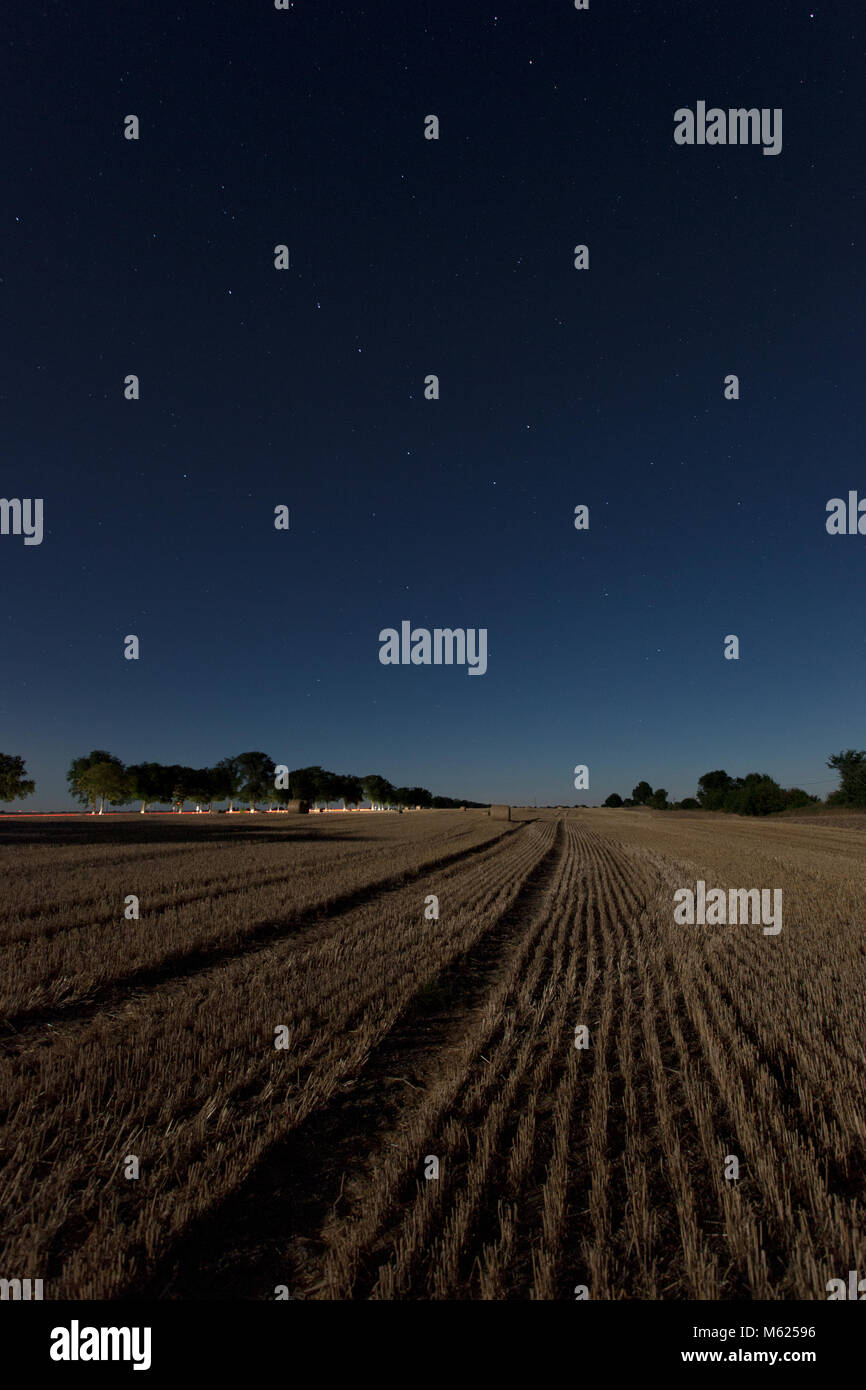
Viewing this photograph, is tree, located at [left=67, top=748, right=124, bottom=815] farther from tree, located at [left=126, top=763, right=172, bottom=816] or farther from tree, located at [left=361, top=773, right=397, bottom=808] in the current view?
tree, located at [left=361, top=773, right=397, bottom=808]

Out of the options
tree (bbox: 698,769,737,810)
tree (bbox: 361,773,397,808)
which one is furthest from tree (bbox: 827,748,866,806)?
tree (bbox: 361,773,397,808)

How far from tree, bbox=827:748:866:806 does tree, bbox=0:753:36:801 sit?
420 feet

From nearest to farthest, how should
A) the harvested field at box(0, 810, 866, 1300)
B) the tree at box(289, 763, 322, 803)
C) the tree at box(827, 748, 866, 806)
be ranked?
the harvested field at box(0, 810, 866, 1300) < the tree at box(827, 748, 866, 806) < the tree at box(289, 763, 322, 803)

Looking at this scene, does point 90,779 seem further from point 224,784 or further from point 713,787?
point 713,787

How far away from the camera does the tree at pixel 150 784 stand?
122769mm

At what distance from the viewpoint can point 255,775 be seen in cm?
13738

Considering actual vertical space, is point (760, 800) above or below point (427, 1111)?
below

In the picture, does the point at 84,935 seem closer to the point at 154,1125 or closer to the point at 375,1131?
the point at 154,1125

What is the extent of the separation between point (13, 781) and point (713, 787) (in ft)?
530

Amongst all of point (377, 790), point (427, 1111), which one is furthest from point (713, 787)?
point (427, 1111)

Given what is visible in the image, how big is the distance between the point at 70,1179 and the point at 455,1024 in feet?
15.1

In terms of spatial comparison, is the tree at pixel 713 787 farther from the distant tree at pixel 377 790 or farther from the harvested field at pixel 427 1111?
the harvested field at pixel 427 1111

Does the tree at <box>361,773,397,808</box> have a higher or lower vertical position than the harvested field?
lower

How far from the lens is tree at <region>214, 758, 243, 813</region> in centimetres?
13900
